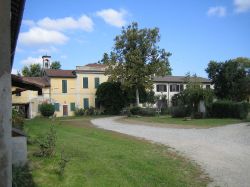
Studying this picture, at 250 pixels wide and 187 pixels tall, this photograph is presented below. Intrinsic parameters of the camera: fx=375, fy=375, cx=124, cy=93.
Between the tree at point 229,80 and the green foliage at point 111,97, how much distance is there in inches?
598

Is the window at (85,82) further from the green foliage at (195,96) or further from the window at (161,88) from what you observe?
the green foliage at (195,96)

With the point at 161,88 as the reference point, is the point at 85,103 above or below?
below

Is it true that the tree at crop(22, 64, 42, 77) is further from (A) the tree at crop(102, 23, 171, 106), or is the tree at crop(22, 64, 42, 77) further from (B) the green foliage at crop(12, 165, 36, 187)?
(B) the green foliage at crop(12, 165, 36, 187)

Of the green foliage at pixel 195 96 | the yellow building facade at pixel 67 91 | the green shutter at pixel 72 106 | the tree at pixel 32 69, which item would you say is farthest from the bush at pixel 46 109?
the tree at pixel 32 69

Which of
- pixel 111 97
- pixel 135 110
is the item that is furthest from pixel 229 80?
pixel 111 97

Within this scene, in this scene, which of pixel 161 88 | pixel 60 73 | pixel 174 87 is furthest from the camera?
pixel 174 87

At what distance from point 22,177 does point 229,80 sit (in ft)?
180

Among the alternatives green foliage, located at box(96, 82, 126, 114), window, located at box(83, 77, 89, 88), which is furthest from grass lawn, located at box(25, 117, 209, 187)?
window, located at box(83, 77, 89, 88)

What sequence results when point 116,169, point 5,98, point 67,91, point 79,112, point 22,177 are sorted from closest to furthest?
1. point 5,98
2. point 22,177
3. point 116,169
4. point 79,112
5. point 67,91

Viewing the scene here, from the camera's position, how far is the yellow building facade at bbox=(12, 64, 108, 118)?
2194 inches

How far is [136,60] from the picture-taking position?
52875mm

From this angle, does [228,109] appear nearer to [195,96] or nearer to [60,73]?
[195,96]

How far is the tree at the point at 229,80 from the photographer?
59.1 meters

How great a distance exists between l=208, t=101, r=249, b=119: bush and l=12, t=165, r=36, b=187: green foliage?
3085cm
